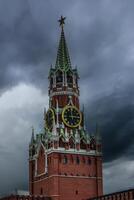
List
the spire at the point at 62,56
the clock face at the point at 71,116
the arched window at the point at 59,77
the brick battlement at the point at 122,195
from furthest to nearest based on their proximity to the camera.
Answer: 1. the spire at the point at 62,56
2. the arched window at the point at 59,77
3. the clock face at the point at 71,116
4. the brick battlement at the point at 122,195

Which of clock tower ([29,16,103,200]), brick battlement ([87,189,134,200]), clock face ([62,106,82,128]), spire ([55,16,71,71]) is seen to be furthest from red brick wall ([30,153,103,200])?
spire ([55,16,71,71])

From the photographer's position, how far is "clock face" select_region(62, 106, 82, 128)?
105938mm

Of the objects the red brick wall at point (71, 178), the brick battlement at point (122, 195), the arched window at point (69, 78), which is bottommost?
the brick battlement at point (122, 195)

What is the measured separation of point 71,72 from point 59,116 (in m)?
11.9

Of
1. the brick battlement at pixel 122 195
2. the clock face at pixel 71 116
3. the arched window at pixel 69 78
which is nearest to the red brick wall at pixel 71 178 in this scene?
the clock face at pixel 71 116

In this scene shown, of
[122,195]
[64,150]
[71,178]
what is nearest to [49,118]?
[64,150]

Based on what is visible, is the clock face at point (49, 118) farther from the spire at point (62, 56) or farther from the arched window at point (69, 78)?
the spire at point (62, 56)

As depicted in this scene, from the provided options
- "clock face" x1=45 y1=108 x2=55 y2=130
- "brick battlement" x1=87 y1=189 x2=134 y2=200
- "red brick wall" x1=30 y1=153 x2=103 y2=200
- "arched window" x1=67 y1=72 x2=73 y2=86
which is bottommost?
"brick battlement" x1=87 y1=189 x2=134 y2=200

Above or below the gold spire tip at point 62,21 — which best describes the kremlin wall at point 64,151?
below

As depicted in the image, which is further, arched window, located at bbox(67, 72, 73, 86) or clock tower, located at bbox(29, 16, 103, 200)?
arched window, located at bbox(67, 72, 73, 86)

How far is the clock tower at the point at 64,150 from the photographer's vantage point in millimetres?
99812

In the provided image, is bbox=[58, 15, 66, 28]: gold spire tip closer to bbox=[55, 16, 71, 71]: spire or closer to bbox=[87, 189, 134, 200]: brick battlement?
bbox=[55, 16, 71, 71]: spire

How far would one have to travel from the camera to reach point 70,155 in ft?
335

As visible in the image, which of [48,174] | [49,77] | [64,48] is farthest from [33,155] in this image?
[64,48]
